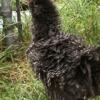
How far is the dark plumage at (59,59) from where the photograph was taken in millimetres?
1607

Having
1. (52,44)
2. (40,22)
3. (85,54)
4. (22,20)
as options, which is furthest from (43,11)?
(22,20)

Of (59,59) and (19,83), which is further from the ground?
(59,59)

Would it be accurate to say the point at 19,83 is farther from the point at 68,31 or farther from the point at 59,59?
the point at 59,59

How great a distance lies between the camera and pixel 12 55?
2.68m

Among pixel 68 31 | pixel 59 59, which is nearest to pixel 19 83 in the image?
pixel 68 31

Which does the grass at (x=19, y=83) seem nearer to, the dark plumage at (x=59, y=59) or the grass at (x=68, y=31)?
the grass at (x=68, y=31)

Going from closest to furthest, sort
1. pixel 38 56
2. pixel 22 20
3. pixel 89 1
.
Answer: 1. pixel 38 56
2. pixel 89 1
3. pixel 22 20

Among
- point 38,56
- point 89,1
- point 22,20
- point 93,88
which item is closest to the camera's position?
point 93,88

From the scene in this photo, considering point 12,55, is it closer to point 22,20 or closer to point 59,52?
point 22,20

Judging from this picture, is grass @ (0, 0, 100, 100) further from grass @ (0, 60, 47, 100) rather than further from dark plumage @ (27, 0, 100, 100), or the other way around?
dark plumage @ (27, 0, 100, 100)

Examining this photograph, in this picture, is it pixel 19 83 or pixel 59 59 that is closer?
pixel 59 59

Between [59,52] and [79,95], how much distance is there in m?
0.21

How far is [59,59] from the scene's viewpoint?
166 cm

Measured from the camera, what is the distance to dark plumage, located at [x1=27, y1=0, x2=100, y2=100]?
1.61 m
